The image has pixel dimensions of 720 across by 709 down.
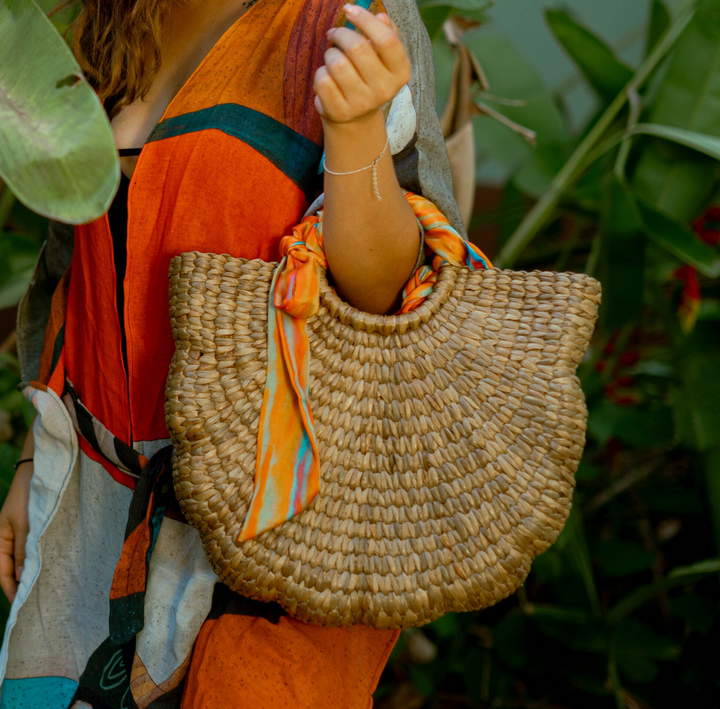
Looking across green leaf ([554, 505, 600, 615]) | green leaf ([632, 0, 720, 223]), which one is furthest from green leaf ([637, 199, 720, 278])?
green leaf ([554, 505, 600, 615])

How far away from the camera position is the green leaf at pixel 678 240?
92cm

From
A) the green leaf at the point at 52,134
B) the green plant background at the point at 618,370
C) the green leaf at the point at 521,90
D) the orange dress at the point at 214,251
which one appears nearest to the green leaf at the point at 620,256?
the green plant background at the point at 618,370

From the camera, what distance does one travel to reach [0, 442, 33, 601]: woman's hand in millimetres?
664

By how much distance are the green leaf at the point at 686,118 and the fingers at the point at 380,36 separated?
839mm

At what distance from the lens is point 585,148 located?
44.6 inches

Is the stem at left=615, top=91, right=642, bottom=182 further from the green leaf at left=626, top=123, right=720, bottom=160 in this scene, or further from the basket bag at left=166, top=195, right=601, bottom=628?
the basket bag at left=166, top=195, right=601, bottom=628

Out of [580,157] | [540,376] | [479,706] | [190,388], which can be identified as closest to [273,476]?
[190,388]

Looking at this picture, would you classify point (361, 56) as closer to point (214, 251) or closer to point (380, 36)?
point (380, 36)

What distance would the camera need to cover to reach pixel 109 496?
0.61m

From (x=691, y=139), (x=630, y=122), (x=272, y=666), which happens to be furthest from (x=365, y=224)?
(x=630, y=122)

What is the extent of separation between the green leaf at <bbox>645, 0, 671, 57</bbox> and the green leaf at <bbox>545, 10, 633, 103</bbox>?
8 cm

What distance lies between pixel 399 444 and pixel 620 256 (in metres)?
0.70

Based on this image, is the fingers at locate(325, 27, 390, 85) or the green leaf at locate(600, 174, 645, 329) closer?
the fingers at locate(325, 27, 390, 85)

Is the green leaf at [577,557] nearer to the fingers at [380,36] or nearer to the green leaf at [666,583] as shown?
the green leaf at [666,583]
